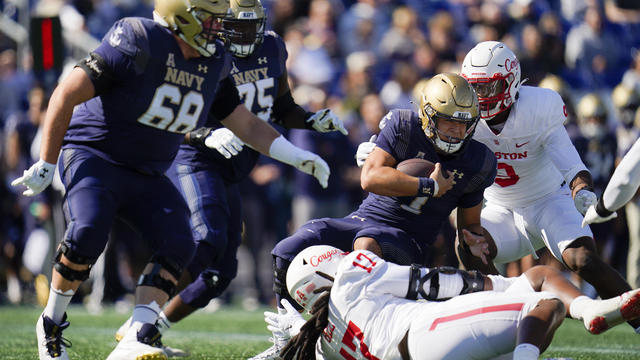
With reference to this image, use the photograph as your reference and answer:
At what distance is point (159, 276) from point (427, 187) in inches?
53.1

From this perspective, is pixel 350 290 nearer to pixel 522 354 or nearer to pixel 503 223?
pixel 522 354

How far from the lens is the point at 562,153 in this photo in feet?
17.5

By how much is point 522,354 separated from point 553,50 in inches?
323

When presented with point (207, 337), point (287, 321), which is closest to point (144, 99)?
point (287, 321)

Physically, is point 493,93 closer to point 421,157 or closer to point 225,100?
point 421,157

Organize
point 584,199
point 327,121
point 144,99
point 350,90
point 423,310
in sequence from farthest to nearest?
point 350,90 < point 327,121 < point 584,199 < point 144,99 < point 423,310

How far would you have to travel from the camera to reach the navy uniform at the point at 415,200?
15.4ft

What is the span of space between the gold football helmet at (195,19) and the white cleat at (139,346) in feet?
4.36

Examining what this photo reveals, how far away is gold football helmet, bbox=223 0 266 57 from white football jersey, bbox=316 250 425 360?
88.1 inches

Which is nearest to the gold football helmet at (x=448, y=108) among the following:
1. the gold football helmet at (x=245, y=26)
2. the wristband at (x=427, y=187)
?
the wristband at (x=427, y=187)

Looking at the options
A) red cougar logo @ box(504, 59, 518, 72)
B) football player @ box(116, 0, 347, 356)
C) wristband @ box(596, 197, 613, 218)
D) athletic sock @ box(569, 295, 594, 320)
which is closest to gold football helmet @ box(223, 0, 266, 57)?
football player @ box(116, 0, 347, 356)

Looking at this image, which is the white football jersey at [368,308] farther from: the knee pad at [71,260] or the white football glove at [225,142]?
the white football glove at [225,142]

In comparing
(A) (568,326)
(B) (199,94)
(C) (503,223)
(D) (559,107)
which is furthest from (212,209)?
(A) (568,326)

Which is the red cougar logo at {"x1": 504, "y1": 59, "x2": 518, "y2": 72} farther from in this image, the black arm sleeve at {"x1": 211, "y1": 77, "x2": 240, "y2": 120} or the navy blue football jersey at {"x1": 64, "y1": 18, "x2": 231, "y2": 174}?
the navy blue football jersey at {"x1": 64, "y1": 18, "x2": 231, "y2": 174}
